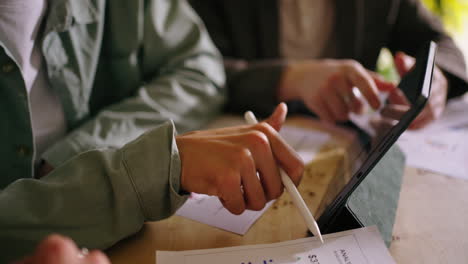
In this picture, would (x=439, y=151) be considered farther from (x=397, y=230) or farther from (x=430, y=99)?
(x=397, y=230)

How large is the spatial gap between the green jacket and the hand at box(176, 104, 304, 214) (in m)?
0.02

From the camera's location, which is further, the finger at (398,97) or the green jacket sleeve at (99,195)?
the finger at (398,97)

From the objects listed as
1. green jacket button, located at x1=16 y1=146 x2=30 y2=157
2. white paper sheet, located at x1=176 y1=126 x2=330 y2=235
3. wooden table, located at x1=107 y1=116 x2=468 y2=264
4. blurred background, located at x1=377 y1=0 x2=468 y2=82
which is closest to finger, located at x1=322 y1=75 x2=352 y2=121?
wooden table, located at x1=107 y1=116 x2=468 y2=264

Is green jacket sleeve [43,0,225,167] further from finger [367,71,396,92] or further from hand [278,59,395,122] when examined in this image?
finger [367,71,396,92]

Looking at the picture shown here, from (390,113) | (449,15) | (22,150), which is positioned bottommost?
(449,15)

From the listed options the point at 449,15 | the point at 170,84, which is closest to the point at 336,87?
the point at 170,84

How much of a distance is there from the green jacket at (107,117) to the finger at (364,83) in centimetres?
28

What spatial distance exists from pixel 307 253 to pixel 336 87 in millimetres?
467

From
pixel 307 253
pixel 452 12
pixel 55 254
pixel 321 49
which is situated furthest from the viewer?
pixel 452 12

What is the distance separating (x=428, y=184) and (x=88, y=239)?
0.52 meters

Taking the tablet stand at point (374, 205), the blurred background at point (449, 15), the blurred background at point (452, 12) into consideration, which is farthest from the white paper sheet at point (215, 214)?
the blurred background at point (452, 12)

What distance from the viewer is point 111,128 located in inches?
26.6

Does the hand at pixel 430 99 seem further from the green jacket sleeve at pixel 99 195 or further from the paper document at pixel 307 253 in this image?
the green jacket sleeve at pixel 99 195

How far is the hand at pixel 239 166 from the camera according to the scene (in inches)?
18.0
